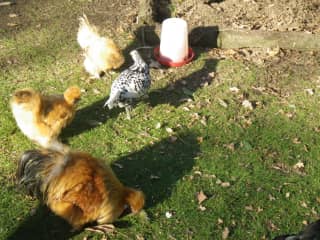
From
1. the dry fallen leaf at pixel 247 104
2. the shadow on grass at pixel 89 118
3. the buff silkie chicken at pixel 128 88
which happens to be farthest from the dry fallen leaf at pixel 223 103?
the shadow on grass at pixel 89 118

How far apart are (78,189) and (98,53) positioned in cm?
258

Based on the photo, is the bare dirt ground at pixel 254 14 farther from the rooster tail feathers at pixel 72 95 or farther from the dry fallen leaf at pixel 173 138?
the rooster tail feathers at pixel 72 95

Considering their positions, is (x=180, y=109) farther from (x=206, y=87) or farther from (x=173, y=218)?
(x=173, y=218)

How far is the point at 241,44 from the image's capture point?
23.0ft

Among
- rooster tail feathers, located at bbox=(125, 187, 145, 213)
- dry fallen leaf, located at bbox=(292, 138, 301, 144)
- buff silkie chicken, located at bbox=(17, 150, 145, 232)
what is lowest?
dry fallen leaf, located at bbox=(292, 138, 301, 144)

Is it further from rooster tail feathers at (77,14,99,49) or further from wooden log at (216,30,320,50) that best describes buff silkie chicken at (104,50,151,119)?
wooden log at (216,30,320,50)

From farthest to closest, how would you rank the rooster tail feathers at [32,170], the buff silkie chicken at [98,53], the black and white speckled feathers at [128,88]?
1. the buff silkie chicken at [98,53]
2. the black and white speckled feathers at [128,88]
3. the rooster tail feathers at [32,170]

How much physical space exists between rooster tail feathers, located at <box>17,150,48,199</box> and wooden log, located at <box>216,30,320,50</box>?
358 centimetres

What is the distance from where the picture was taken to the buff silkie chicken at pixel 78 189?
411cm

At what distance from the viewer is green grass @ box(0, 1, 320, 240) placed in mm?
4602

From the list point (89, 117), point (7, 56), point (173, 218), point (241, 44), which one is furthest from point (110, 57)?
point (173, 218)

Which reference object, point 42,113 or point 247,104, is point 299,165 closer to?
point 247,104

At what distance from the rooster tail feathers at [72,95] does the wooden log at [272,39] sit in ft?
8.79

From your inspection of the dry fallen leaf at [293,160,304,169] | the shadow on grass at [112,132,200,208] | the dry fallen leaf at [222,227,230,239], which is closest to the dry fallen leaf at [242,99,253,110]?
the shadow on grass at [112,132,200,208]
